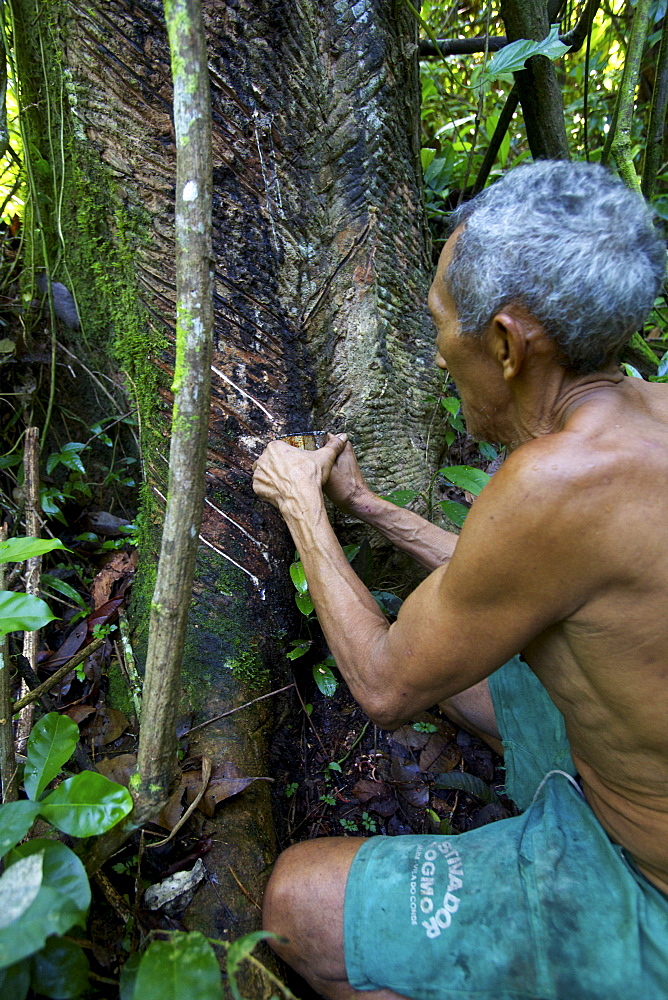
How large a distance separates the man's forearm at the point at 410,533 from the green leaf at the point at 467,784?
70 centimetres

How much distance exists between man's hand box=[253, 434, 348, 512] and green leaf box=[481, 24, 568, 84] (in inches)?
50.5

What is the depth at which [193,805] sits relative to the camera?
157 centimetres

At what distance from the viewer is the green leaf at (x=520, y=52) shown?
1.86 meters

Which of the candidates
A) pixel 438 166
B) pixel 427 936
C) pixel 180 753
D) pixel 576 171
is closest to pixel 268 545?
pixel 180 753

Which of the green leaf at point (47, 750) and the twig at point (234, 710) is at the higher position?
the green leaf at point (47, 750)

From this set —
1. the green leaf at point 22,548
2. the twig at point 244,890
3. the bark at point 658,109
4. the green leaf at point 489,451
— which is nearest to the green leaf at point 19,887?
the green leaf at point 22,548

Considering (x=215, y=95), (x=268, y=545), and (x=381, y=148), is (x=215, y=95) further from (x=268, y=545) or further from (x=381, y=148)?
(x=268, y=545)

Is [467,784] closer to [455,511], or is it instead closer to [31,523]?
[455,511]

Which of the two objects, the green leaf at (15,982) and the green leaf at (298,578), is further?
the green leaf at (298,578)

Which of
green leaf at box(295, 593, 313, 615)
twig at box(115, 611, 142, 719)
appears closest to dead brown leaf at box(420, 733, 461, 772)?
green leaf at box(295, 593, 313, 615)

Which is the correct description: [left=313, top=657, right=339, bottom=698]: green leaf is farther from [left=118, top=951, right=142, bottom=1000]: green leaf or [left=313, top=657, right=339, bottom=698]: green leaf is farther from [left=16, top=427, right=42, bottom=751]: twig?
[left=118, top=951, right=142, bottom=1000]: green leaf

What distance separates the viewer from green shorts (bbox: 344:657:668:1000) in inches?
52.7

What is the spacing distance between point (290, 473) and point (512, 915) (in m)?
1.23

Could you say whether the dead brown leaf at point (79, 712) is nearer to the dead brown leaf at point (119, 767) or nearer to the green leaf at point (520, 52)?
the dead brown leaf at point (119, 767)
